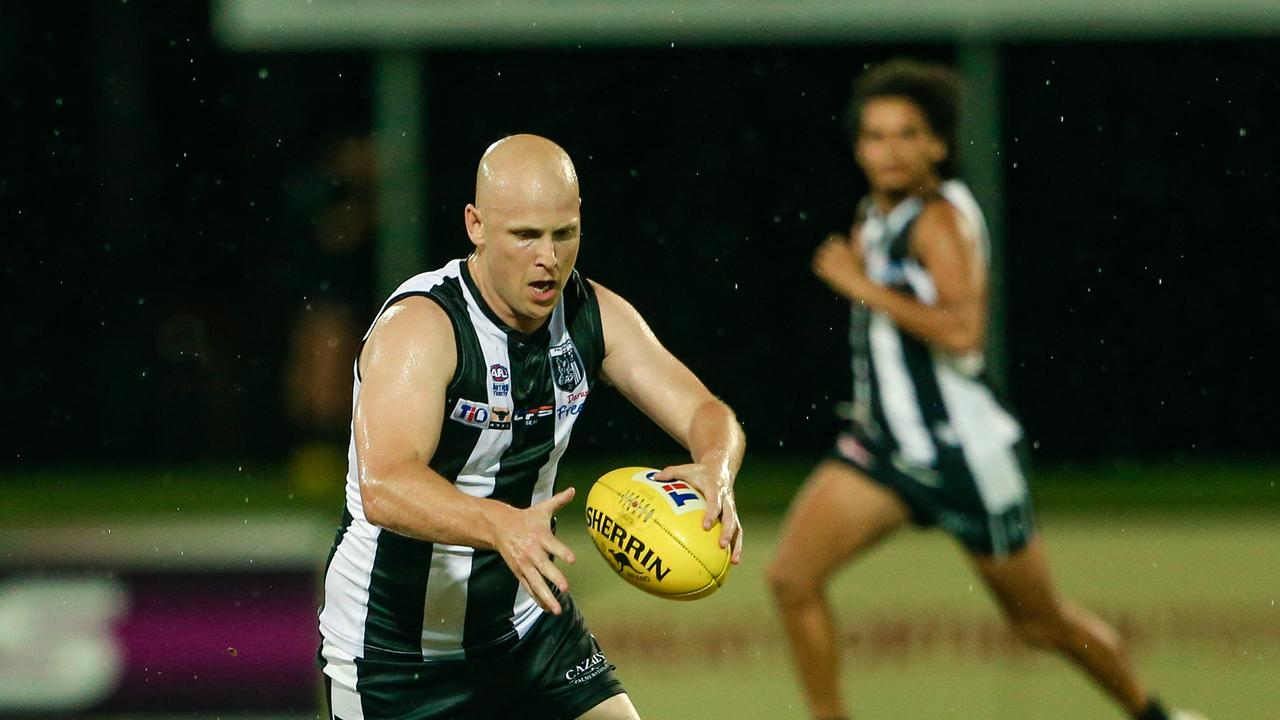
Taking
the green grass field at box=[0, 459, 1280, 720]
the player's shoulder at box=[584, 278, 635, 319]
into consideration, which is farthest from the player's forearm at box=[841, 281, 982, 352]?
the player's shoulder at box=[584, 278, 635, 319]

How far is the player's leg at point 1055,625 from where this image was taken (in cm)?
581

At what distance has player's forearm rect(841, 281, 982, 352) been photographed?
6098mm

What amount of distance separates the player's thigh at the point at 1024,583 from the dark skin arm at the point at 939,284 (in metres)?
0.75

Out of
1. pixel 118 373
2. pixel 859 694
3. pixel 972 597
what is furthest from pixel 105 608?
pixel 118 373

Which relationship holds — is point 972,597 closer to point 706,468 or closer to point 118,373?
point 706,468

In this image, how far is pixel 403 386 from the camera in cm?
358

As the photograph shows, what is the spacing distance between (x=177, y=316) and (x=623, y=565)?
729cm

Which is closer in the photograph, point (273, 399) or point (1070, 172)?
point (1070, 172)

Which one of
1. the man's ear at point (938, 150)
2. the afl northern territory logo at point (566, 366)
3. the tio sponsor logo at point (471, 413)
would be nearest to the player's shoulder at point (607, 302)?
the afl northern territory logo at point (566, 366)

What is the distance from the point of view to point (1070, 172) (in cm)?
934

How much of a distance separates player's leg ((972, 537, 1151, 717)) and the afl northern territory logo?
7.94 feet

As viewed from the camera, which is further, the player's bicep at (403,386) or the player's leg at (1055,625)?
the player's leg at (1055,625)

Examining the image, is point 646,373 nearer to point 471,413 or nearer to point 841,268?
point 471,413

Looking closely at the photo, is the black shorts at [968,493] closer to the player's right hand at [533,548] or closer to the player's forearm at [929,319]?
the player's forearm at [929,319]
